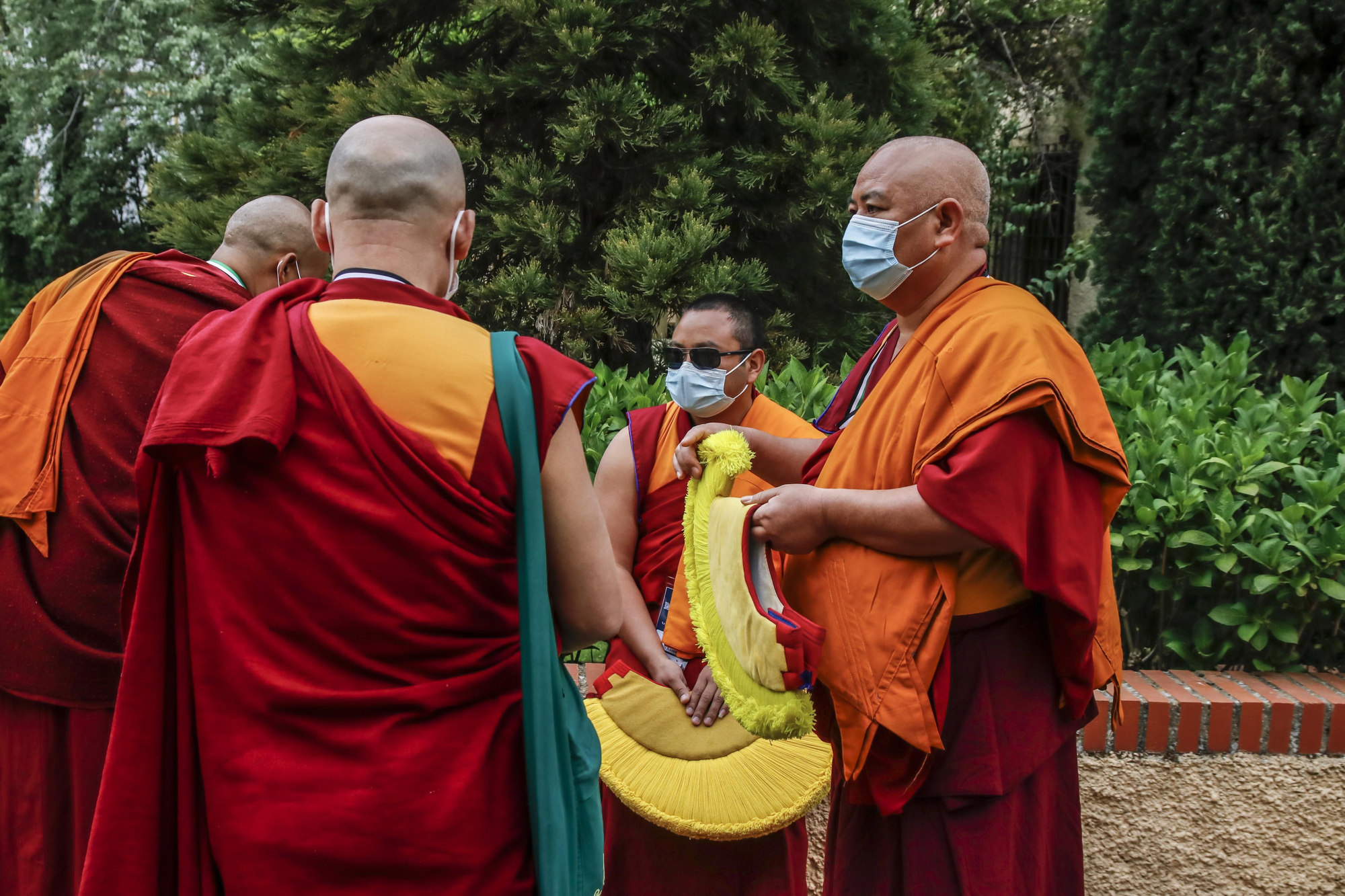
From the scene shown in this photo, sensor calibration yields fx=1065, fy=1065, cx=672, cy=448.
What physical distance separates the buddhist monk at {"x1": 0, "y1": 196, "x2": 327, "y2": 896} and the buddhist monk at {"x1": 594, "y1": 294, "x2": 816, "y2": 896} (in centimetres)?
120

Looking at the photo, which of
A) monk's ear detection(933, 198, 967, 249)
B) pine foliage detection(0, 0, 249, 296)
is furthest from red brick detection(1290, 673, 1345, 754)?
pine foliage detection(0, 0, 249, 296)

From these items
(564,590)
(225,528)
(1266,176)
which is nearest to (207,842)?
(225,528)

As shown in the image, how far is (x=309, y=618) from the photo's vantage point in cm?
173

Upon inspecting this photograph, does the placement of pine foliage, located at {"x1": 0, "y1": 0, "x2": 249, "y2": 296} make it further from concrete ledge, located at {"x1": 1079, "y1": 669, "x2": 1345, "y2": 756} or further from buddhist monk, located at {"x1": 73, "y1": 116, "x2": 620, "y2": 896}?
concrete ledge, located at {"x1": 1079, "y1": 669, "x2": 1345, "y2": 756}

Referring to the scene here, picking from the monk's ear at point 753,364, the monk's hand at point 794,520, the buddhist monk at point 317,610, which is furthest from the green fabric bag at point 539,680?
→ the monk's ear at point 753,364

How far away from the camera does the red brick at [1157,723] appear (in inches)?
127

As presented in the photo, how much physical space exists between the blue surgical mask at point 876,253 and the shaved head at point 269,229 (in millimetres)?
1581

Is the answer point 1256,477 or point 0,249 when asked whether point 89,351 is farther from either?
point 0,249

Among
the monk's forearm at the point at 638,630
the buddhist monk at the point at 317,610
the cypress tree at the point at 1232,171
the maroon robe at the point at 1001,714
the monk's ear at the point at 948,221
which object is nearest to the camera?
the buddhist monk at the point at 317,610

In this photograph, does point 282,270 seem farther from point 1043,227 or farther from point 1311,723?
point 1043,227

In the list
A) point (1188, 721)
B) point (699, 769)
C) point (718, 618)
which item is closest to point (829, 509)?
point (718, 618)

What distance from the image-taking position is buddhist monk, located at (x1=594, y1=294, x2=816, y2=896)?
2.88 m

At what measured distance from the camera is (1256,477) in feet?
11.7

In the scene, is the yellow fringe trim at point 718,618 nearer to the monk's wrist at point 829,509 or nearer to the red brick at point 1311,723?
the monk's wrist at point 829,509
